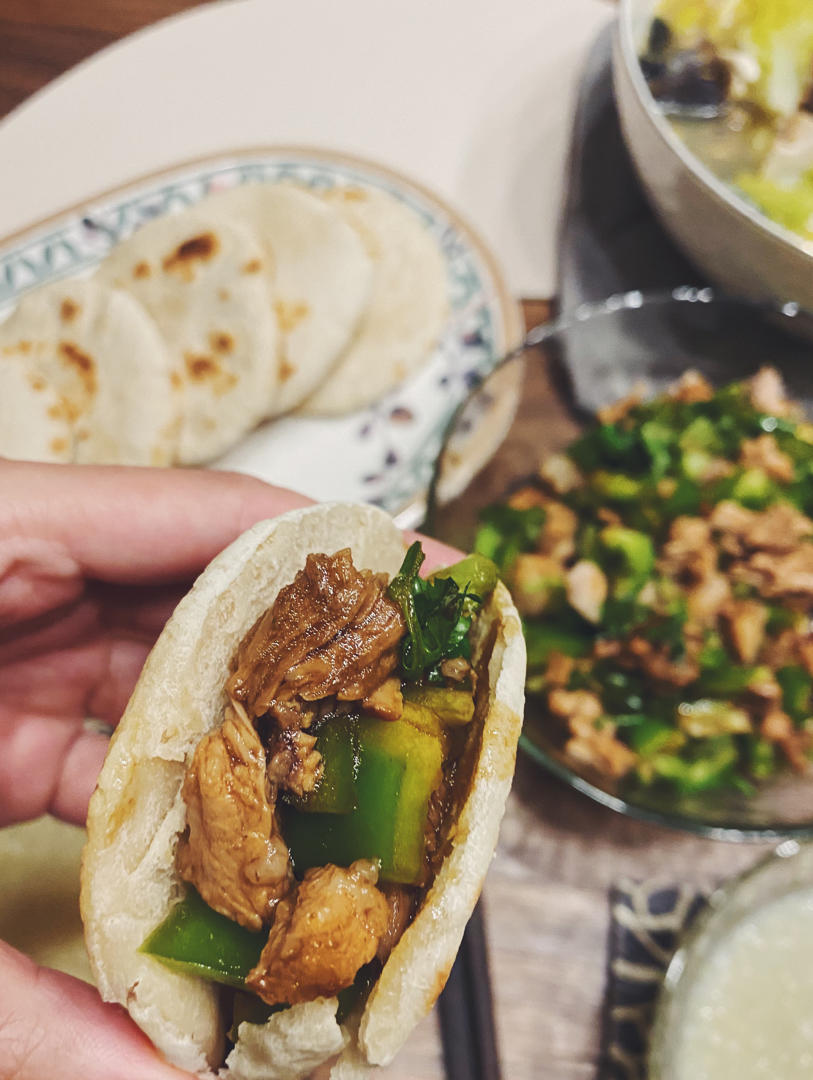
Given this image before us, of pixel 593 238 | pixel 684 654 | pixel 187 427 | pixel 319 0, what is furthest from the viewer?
pixel 319 0

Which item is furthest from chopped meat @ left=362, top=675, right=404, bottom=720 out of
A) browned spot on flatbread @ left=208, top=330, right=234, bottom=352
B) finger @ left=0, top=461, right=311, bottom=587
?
browned spot on flatbread @ left=208, top=330, right=234, bottom=352

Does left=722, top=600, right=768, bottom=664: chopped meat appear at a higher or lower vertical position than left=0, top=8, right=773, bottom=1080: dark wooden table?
higher

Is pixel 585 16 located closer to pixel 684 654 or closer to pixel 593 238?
pixel 593 238

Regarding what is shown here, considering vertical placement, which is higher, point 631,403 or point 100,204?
point 100,204

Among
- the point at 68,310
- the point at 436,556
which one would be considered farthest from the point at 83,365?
the point at 436,556

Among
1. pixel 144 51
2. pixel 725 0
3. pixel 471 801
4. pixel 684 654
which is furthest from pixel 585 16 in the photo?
pixel 471 801

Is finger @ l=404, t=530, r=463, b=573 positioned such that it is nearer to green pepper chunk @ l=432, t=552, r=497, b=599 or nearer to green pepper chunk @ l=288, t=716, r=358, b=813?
green pepper chunk @ l=432, t=552, r=497, b=599

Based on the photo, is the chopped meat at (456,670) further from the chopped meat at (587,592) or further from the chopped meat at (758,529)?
the chopped meat at (758,529)
